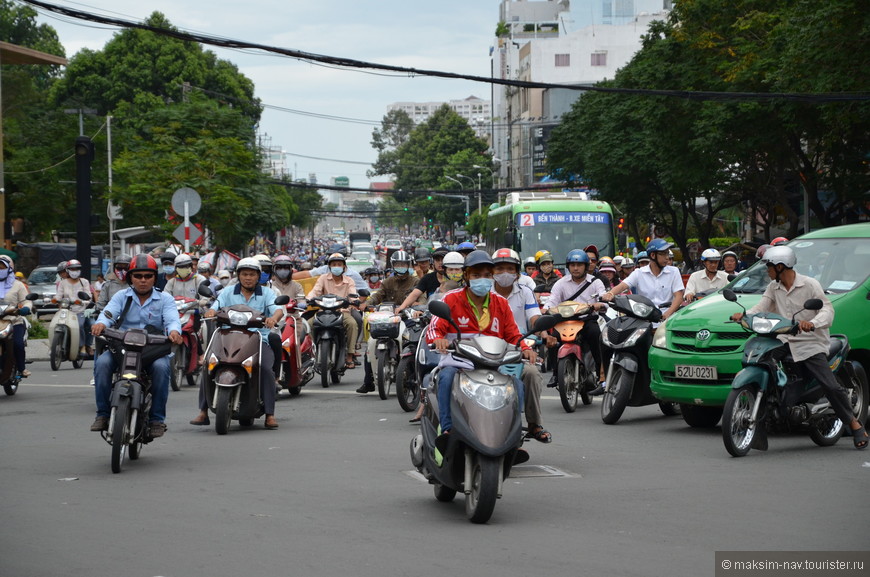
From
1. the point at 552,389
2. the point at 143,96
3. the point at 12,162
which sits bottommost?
the point at 552,389

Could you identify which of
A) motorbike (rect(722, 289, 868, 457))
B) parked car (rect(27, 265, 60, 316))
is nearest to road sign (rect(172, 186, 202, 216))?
parked car (rect(27, 265, 60, 316))

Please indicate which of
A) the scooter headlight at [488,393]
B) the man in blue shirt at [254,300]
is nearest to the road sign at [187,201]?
the man in blue shirt at [254,300]

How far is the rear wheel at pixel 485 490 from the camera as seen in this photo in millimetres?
7348

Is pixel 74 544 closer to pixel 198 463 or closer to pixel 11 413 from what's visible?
pixel 198 463

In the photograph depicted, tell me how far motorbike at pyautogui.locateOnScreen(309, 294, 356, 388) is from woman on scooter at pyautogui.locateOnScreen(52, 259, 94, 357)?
193 inches

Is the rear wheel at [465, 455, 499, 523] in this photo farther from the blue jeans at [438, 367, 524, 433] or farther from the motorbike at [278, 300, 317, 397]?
the motorbike at [278, 300, 317, 397]

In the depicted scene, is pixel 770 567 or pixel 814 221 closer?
pixel 770 567

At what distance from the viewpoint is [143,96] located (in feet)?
226

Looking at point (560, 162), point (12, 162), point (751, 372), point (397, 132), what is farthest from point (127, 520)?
point (397, 132)

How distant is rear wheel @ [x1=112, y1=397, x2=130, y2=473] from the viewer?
9516 millimetres

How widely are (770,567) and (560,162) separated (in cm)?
5887

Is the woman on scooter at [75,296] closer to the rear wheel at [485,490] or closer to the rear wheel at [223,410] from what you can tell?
the rear wheel at [223,410]

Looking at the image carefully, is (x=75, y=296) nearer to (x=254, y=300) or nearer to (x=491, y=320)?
(x=254, y=300)

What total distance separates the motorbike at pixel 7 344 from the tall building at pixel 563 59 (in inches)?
3281
